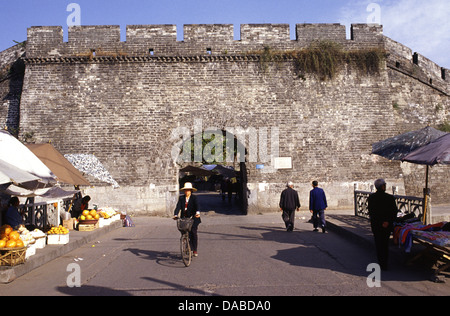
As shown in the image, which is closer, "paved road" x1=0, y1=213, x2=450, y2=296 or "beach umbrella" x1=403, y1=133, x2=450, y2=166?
"paved road" x1=0, y1=213, x2=450, y2=296

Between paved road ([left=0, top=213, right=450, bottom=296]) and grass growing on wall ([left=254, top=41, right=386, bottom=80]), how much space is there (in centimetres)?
909

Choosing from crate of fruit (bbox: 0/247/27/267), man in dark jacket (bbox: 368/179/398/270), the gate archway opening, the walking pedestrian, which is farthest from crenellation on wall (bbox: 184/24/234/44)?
crate of fruit (bbox: 0/247/27/267)

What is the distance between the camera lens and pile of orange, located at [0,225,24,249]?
6.31 m

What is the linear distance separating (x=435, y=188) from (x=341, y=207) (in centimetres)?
473

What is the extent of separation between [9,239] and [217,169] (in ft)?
60.8

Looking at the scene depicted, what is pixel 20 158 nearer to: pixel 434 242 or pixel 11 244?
pixel 11 244

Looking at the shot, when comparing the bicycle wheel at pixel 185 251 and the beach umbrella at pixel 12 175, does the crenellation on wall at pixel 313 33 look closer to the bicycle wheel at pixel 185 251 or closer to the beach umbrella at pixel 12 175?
the bicycle wheel at pixel 185 251

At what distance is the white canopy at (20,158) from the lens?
Answer: 6.87 m

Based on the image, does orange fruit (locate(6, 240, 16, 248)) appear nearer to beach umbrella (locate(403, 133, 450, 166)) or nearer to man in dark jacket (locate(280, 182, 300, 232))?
man in dark jacket (locate(280, 182, 300, 232))

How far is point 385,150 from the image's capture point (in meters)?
9.48

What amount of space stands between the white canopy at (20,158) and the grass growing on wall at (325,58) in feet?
39.1

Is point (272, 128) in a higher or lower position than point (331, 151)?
higher

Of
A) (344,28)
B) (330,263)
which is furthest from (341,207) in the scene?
(330,263)
